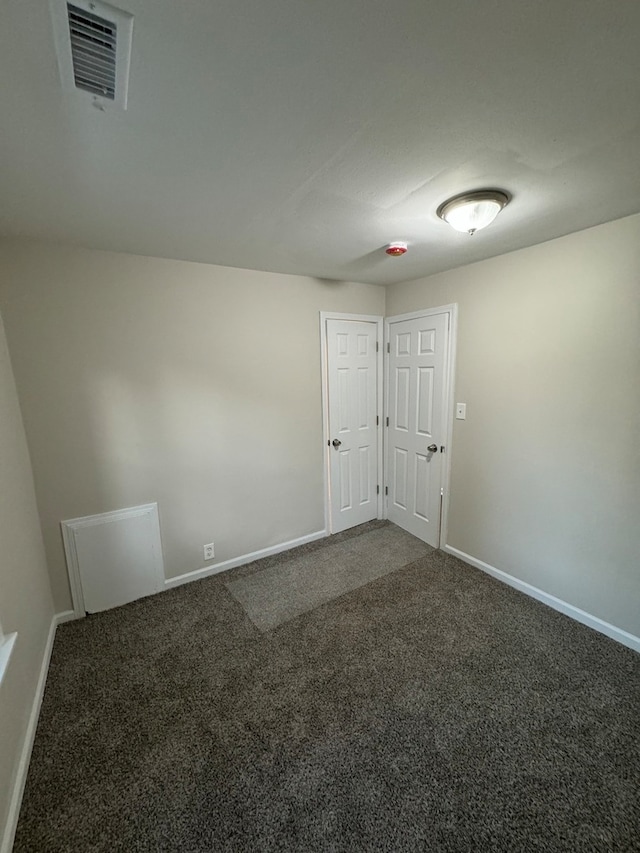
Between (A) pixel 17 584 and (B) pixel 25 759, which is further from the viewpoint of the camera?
(A) pixel 17 584

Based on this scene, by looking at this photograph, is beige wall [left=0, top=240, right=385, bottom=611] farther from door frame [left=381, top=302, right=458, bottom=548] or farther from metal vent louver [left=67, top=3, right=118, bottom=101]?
metal vent louver [left=67, top=3, right=118, bottom=101]

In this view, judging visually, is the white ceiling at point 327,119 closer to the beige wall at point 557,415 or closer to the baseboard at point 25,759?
the beige wall at point 557,415

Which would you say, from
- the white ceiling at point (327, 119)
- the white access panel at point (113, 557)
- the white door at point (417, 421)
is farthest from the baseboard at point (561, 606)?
the white access panel at point (113, 557)

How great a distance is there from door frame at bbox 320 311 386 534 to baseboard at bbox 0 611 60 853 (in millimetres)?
2123

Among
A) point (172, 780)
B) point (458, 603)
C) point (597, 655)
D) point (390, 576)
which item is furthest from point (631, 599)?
point (172, 780)

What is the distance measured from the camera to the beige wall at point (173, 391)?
1996mm

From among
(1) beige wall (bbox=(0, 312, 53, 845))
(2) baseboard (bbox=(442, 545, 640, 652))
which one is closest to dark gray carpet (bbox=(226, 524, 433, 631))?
(2) baseboard (bbox=(442, 545, 640, 652))

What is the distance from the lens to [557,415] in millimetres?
2115

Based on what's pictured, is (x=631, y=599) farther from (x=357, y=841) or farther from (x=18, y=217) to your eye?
(x=18, y=217)

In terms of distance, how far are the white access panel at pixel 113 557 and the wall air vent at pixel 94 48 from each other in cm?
216

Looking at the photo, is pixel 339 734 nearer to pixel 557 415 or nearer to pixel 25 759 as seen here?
pixel 25 759

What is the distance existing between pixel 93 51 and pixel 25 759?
2.41 m

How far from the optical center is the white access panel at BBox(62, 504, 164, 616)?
7.07ft

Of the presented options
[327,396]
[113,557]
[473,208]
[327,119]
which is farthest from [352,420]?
[327,119]
